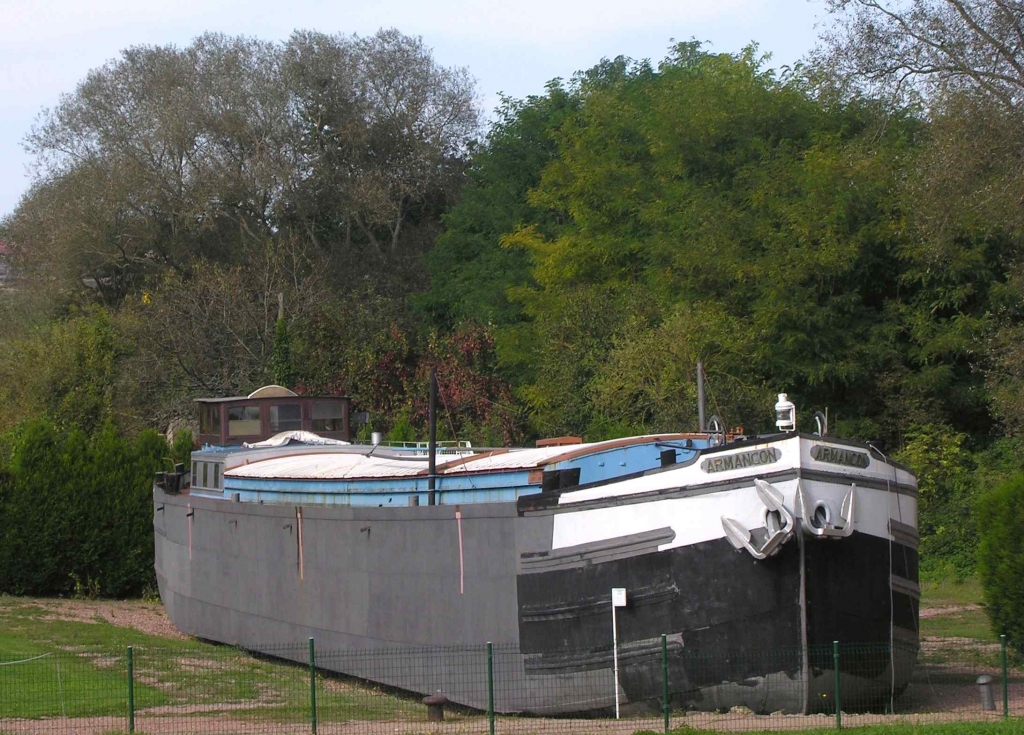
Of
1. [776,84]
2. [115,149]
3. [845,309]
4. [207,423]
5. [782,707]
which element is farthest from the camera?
[115,149]

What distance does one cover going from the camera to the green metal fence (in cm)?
1288

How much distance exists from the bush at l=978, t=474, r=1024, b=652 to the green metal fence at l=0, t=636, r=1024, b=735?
628mm

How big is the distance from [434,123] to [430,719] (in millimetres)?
38738

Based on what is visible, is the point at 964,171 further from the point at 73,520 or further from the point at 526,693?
the point at 73,520

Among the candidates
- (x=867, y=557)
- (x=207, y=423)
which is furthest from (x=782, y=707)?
(x=207, y=423)

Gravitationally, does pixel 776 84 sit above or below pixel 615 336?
above

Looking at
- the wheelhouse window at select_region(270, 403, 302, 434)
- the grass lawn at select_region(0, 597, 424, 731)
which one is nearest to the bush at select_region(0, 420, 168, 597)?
the wheelhouse window at select_region(270, 403, 302, 434)

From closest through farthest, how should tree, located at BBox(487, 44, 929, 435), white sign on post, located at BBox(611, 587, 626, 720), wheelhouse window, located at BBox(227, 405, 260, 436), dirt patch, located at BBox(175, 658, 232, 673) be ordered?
1. white sign on post, located at BBox(611, 587, 626, 720)
2. dirt patch, located at BBox(175, 658, 232, 673)
3. wheelhouse window, located at BBox(227, 405, 260, 436)
4. tree, located at BBox(487, 44, 929, 435)

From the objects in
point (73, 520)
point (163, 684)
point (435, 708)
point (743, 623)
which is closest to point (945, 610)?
point (743, 623)

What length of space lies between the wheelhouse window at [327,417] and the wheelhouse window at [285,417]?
1.12 feet

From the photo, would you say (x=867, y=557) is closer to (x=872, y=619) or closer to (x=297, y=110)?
(x=872, y=619)

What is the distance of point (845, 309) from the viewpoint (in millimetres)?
31781

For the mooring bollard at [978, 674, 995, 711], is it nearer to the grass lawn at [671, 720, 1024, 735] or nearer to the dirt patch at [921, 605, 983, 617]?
the grass lawn at [671, 720, 1024, 735]

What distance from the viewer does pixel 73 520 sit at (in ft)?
98.6
